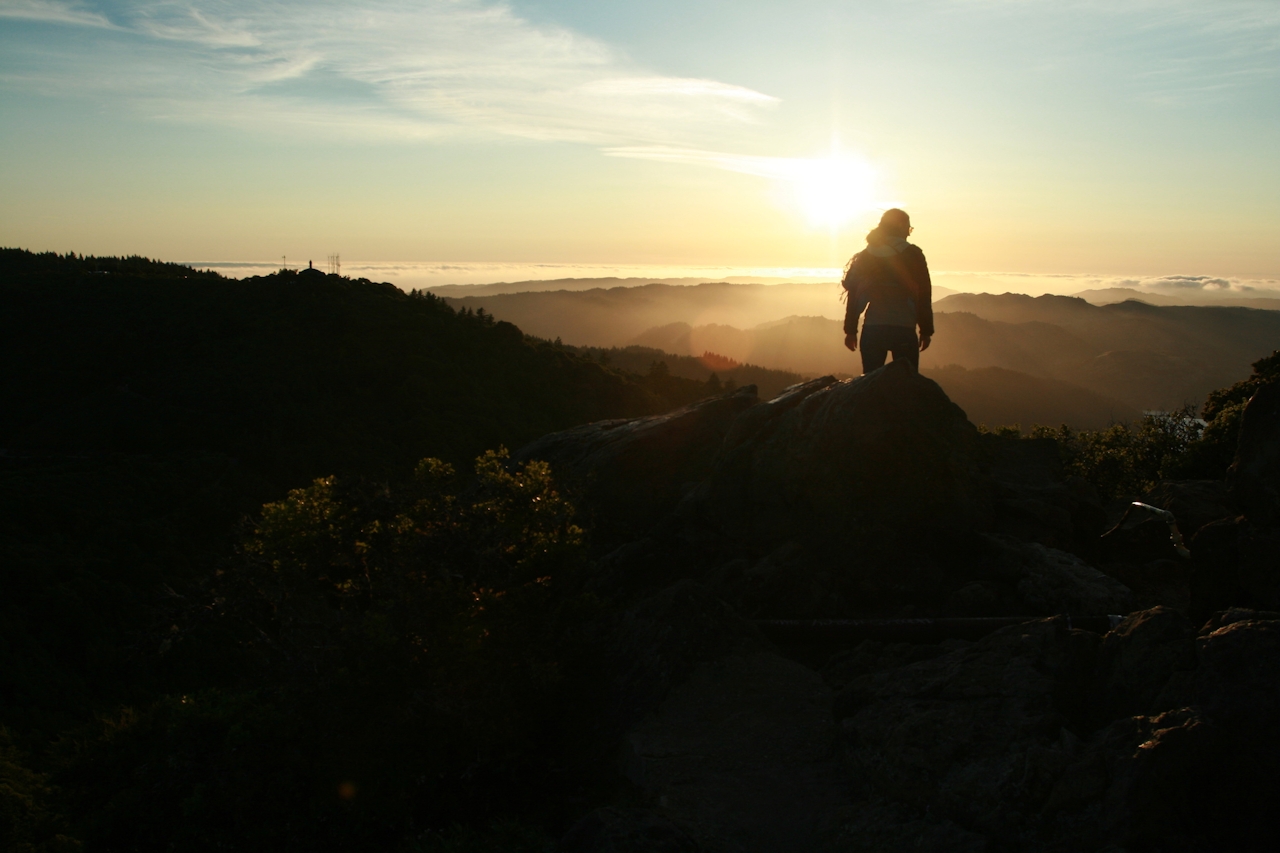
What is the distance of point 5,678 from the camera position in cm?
1437

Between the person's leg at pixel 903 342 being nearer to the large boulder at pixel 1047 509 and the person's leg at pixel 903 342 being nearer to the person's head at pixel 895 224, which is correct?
the person's head at pixel 895 224

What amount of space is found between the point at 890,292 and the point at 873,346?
72cm

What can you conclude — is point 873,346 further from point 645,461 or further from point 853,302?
point 645,461

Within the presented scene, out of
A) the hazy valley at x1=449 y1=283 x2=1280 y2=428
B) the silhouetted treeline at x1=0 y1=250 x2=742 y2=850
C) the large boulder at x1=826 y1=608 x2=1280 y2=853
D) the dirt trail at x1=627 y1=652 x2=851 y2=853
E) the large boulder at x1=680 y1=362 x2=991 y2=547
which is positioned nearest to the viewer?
the large boulder at x1=826 y1=608 x2=1280 y2=853

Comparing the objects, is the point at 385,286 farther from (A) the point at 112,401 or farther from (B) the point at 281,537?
(B) the point at 281,537

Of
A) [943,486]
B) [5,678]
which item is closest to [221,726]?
[943,486]

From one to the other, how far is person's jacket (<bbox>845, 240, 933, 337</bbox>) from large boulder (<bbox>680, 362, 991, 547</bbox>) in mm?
809

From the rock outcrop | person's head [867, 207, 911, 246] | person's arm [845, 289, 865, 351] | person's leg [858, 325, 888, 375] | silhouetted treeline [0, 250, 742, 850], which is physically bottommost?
silhouetted treeline [0, 250, 742, 850]

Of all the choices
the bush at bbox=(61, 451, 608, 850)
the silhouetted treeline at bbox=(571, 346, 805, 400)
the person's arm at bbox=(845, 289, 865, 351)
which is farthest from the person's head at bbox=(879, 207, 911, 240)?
the silhouetted treeline at bbox=(571, 346, 805, 400)

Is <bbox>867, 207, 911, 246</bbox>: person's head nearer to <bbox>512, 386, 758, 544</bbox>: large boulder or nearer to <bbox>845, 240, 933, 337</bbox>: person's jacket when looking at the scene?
<bbox>845, 240, 933, 337</bbox>: person's jacket

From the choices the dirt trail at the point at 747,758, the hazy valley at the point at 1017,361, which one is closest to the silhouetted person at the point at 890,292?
the dirt trail at the point at 747,758

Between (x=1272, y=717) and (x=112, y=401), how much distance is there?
38.6 m

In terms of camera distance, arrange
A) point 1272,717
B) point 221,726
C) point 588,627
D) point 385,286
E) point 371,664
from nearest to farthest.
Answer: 1. point 1272,717
2. point 371,664
3. point 221,726
4. point 588,627
5. point 385,286

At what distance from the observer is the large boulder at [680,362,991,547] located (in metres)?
9.40
